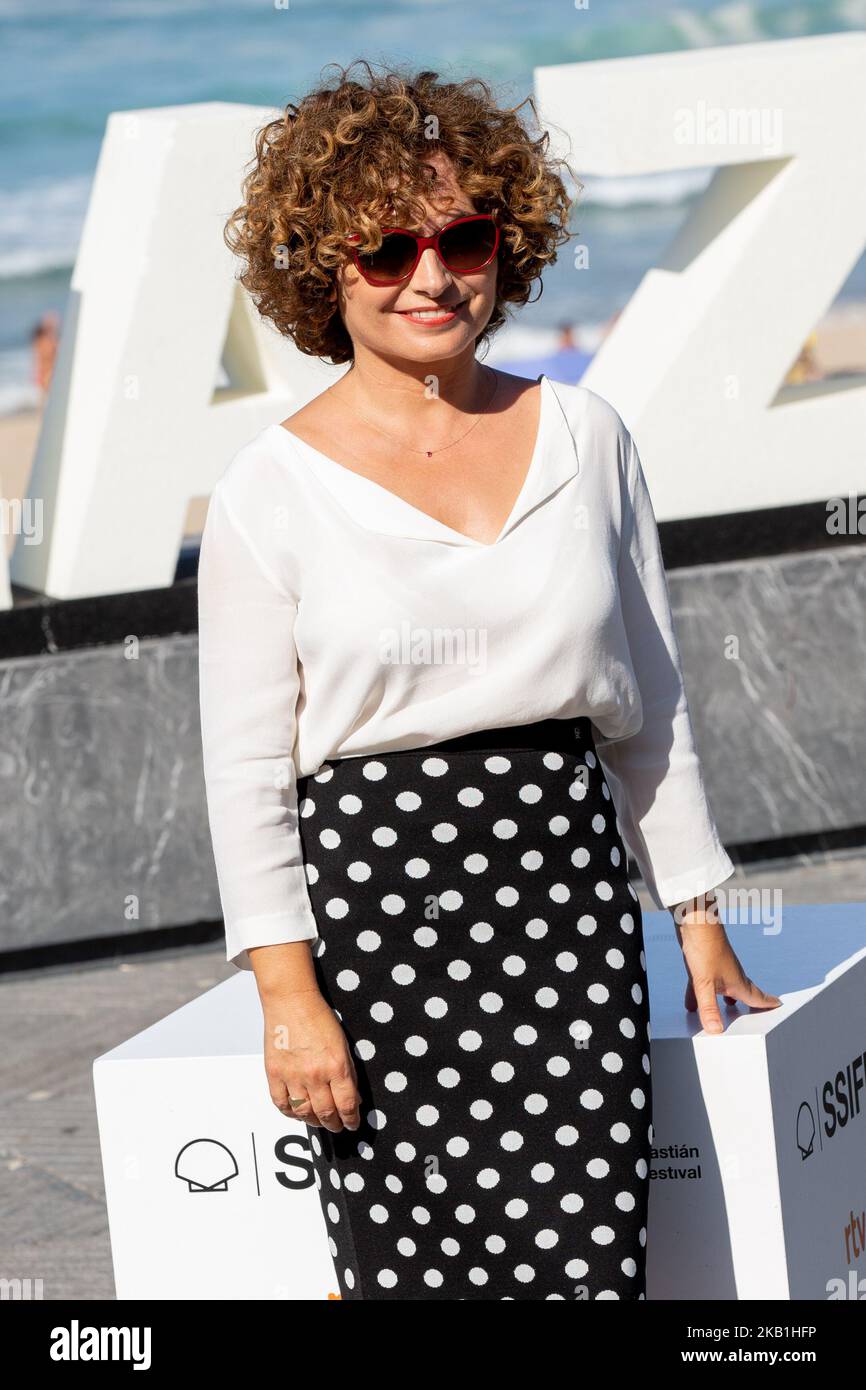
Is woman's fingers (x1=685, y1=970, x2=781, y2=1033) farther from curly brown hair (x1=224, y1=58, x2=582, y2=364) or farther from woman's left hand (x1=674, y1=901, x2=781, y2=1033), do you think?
curly brown hair (x1=224, y1=58, x2=582, y2=364)

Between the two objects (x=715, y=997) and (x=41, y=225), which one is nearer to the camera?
(x=715, y=997)

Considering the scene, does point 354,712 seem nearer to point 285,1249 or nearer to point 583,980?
point 583,980

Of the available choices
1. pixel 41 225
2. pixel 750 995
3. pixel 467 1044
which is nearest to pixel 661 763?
pixel 750 995

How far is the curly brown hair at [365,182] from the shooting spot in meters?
2.50

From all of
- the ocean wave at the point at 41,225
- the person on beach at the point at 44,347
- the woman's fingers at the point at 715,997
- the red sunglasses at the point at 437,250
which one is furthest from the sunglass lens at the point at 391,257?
the ocean wave at the point at 41,225

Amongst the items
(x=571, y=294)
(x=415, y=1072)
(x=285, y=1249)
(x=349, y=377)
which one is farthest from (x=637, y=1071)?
(x=571, y=294)

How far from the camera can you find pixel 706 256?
6.66 metres

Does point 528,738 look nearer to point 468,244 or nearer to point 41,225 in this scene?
point 468,244

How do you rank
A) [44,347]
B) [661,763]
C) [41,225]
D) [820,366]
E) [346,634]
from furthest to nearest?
[41,225]
[44,347]
[820,366]
[661,763]
[346,634]

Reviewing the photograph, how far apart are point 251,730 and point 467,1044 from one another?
528 millimetres

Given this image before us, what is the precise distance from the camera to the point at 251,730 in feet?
8.16

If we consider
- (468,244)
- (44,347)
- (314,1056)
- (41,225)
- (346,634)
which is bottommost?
(314,1056)

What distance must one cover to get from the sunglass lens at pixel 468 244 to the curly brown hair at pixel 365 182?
1.9 inches

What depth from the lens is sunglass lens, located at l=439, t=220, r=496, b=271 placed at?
2527 mm
